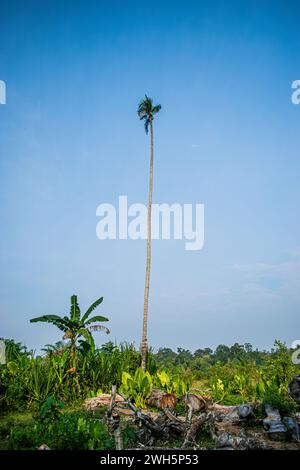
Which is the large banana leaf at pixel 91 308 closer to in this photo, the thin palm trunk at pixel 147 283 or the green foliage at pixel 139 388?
the green foliage at pixel 139 388

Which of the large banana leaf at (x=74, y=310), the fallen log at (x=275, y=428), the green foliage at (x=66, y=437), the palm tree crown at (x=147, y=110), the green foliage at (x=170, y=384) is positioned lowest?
the green foliage at (x=170, y=384)

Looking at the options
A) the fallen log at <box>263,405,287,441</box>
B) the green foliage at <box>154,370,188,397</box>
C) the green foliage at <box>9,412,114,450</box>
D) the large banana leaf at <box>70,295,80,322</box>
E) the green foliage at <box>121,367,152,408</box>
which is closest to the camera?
the green foliage at <box>9,412,114,450</box>

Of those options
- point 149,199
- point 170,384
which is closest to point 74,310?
point 170,384

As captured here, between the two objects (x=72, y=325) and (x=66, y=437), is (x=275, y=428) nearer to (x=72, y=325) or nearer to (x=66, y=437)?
(x=66, y=437)

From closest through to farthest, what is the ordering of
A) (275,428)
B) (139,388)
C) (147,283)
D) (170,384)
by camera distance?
(275,428)
(139,388)
(170,384)
(147,283)

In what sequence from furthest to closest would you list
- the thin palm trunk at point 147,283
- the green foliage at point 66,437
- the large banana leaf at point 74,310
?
the thin palm trunk at point 147,283 → the large banana leaf at point 74,310 → the green foliage at point 66,437

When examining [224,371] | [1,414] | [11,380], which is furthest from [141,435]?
[224,371]

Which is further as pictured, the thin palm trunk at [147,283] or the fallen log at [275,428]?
the thin palm trunk at [147,283]

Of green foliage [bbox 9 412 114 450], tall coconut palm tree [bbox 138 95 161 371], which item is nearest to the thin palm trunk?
tall coconut palm tree [bbox 138 95 161 371]

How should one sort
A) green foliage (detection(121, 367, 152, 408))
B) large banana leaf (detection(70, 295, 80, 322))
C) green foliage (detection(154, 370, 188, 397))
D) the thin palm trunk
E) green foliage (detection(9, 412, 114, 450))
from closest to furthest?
green foliage (detection(9, 412, 114, 450)) → green foliage (detection(121, 367, 152, 408)) → green foliage (detection(154, 370, 188, 397)) → large banana leaf (detection(70, 295, 80, 322)) → the thin palm trunk

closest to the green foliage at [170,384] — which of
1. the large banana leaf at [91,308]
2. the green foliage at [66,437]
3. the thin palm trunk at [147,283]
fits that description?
the thin palm trunk at [147,283]

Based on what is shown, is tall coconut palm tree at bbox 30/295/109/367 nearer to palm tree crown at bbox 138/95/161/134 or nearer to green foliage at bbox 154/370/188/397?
green foliage at bbox 154/370/188/397

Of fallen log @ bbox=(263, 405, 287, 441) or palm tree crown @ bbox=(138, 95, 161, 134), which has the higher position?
palm tree crown @ bbox=(138, 95, 161, 134)

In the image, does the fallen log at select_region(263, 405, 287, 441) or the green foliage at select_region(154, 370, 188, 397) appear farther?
the green foliage at select_region(154, 370, 188, 397)
